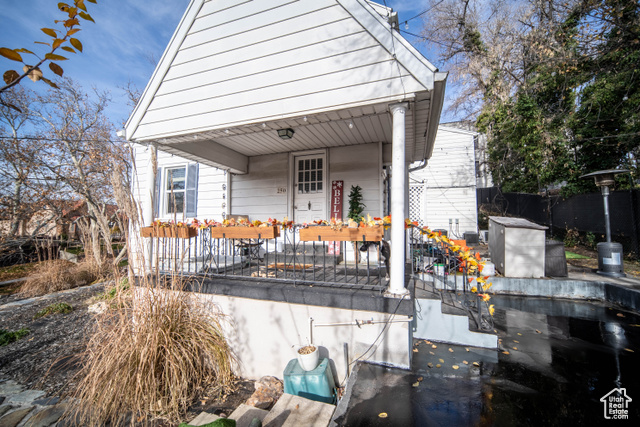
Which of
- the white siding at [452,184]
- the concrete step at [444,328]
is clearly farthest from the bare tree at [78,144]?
the white siding at [452,184]

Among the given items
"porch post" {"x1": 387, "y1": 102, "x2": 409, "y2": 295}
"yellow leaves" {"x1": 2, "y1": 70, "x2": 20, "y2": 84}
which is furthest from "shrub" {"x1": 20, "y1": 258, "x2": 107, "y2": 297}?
"porch post" {"x1": 387, "y1": 102, "x2": 409, "y2": 295}

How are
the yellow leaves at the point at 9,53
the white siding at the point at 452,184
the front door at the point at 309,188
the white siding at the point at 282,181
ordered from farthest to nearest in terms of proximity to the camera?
the white siding at the point at 452,184, the front door at the point at 309,188, the white siding at the point at 282,181, the yellow leaves at the point at 9,53

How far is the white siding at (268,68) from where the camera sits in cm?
304

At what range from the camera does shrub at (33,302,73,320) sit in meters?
4.94

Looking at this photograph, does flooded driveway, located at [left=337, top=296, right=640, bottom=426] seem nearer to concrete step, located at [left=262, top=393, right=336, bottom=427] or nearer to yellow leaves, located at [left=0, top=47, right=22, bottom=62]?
concrete step, located at [left=262, top=393, right=336, bottom=427]

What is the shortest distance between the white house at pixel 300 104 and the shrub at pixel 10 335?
2591mm

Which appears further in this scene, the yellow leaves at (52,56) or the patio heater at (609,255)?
the patio heater at (609,255)

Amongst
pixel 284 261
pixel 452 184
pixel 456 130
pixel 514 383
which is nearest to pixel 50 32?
pixel 284 261

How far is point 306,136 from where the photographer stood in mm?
5133

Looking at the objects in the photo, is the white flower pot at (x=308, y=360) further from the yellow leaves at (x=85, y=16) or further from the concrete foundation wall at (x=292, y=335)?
the yellow leaves at (x=85, y=16)

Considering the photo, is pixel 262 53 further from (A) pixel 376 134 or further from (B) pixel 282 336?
(B) pixel 282 336

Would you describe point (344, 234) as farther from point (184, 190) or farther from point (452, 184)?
point (452, 184)

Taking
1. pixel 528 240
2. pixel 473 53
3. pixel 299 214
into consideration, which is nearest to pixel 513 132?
pixel 473 53

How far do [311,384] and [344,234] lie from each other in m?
1.49
